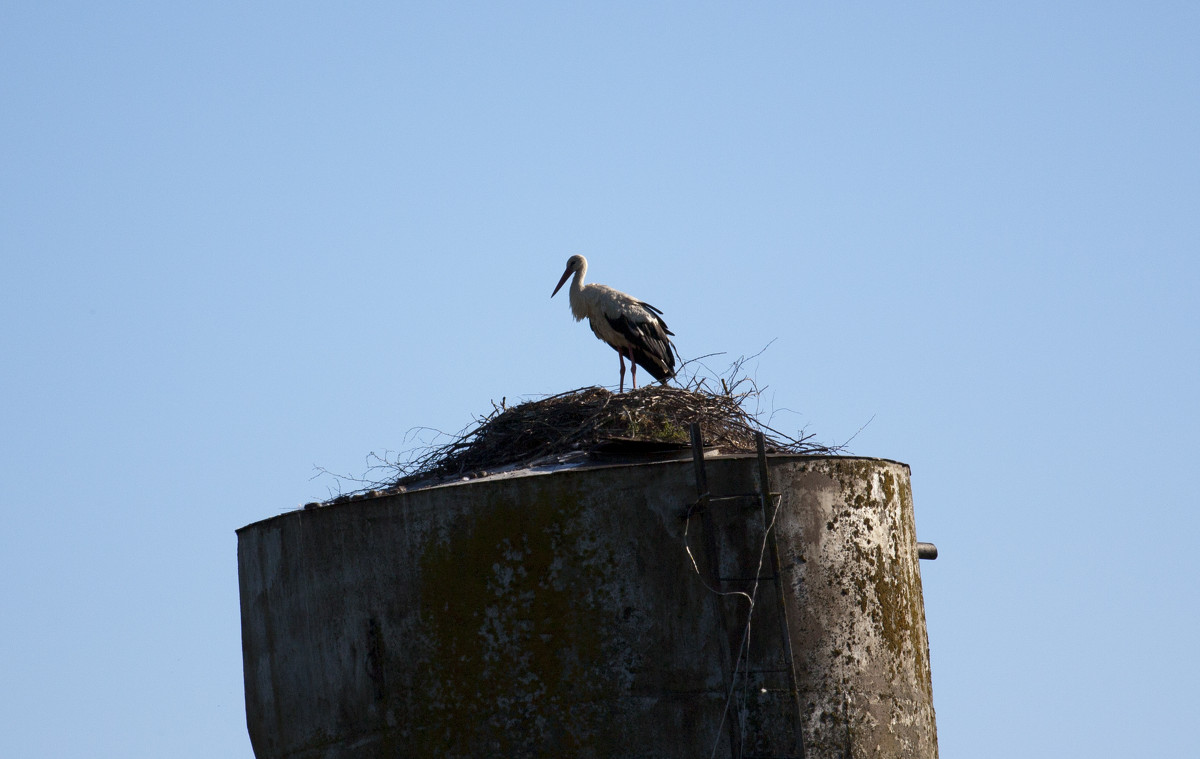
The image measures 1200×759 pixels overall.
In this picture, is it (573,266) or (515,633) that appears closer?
(515,633)

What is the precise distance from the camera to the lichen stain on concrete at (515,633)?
338 inches

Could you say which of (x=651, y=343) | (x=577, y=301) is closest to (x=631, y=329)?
(x=651, y=343)

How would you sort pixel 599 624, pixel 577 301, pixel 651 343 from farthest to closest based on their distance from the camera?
pixel 577 301, pixel 651 343, pixel 599 624

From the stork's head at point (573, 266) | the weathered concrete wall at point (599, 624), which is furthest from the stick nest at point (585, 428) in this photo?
the stork's head at point (573, 266)

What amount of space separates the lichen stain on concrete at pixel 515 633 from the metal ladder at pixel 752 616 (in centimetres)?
63

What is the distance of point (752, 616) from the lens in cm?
870

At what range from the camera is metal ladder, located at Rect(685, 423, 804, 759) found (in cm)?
858

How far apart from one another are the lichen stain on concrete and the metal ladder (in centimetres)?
63

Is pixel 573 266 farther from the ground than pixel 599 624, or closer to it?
farther from the ground

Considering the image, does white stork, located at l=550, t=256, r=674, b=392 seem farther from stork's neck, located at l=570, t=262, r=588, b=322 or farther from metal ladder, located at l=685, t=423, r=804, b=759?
metal ladder, located at l=685, t=423, r=804, b=759

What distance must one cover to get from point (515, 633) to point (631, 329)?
690 cm

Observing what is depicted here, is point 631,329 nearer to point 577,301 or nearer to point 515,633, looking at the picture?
point 577,301

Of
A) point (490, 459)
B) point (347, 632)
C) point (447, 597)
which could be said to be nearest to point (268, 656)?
point (347, 632)

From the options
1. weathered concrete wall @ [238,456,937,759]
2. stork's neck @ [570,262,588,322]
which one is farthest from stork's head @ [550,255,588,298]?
weathered concrete wall @ [238,456,937,759]
